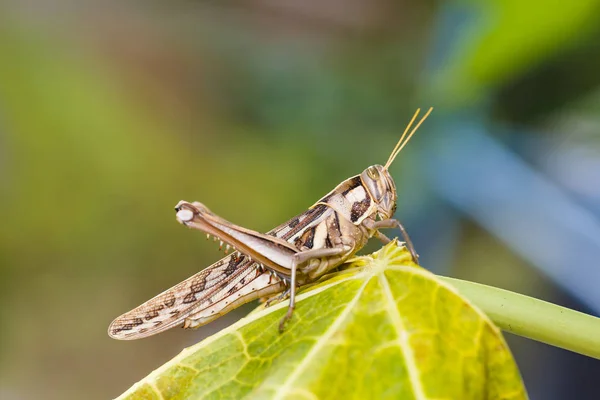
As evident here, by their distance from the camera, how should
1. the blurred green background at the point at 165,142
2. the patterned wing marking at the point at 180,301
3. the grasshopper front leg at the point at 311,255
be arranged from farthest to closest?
the blurred green background at the point at 165,142 → the patterned wing marking at the point at 180,301 → the grasshopper front leg at the point at 311,255

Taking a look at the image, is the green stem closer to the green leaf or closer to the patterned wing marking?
the green leaf

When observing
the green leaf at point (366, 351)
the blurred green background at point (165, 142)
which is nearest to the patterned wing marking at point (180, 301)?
the green leaf at point (366, 351)

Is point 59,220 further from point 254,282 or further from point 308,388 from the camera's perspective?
point 308,388

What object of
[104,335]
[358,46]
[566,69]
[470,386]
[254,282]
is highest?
[358,46]

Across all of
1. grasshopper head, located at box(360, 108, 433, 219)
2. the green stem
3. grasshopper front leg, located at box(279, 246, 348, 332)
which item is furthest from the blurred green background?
the green stem

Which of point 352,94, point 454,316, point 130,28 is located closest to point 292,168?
point 352,94

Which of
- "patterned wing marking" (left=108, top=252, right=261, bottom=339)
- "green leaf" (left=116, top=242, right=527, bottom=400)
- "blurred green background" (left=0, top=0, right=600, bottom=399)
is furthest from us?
"blurred green background" (left=0, top=0, right=600, bottom=399)

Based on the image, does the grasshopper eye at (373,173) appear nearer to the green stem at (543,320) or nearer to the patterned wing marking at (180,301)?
the patterned wing marking at (180,301)
